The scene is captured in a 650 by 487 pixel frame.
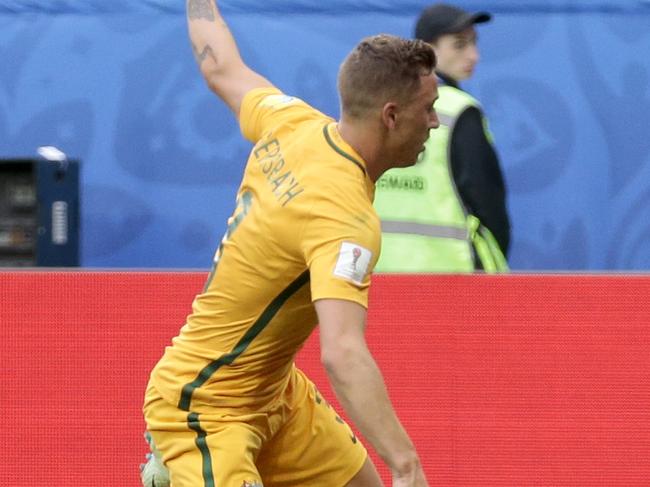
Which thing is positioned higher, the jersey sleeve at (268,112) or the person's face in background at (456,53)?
the person's face in background at (456,53)

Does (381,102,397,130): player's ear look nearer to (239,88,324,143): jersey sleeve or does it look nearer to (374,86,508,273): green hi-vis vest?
(239,88,324,143): jersey sleeve

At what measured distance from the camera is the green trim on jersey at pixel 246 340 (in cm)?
385

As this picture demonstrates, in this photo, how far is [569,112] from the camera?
24.4 ft

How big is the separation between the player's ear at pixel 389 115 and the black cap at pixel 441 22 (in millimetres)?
2155

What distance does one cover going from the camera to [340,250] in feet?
11.7

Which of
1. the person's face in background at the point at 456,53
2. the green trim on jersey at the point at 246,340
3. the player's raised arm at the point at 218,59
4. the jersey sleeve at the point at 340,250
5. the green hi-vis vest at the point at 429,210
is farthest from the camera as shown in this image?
the person's face in background at the point at 456,53

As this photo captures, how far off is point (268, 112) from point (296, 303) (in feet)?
1.88

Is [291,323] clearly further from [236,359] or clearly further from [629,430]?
[629,430]

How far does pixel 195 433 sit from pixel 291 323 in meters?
0.38

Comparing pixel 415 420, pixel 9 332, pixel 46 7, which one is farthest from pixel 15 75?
pixel 415 420

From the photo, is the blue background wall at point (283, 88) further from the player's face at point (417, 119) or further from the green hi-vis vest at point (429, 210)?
the player's face at point (417, 119)

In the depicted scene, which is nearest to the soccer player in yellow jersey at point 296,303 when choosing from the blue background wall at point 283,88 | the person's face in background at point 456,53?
the person's face in background at point 456,53

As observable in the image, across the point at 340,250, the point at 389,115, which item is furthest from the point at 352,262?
the point at 389,115

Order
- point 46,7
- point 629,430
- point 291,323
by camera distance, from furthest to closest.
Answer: point 46,7, point 629,430, point 291,323
